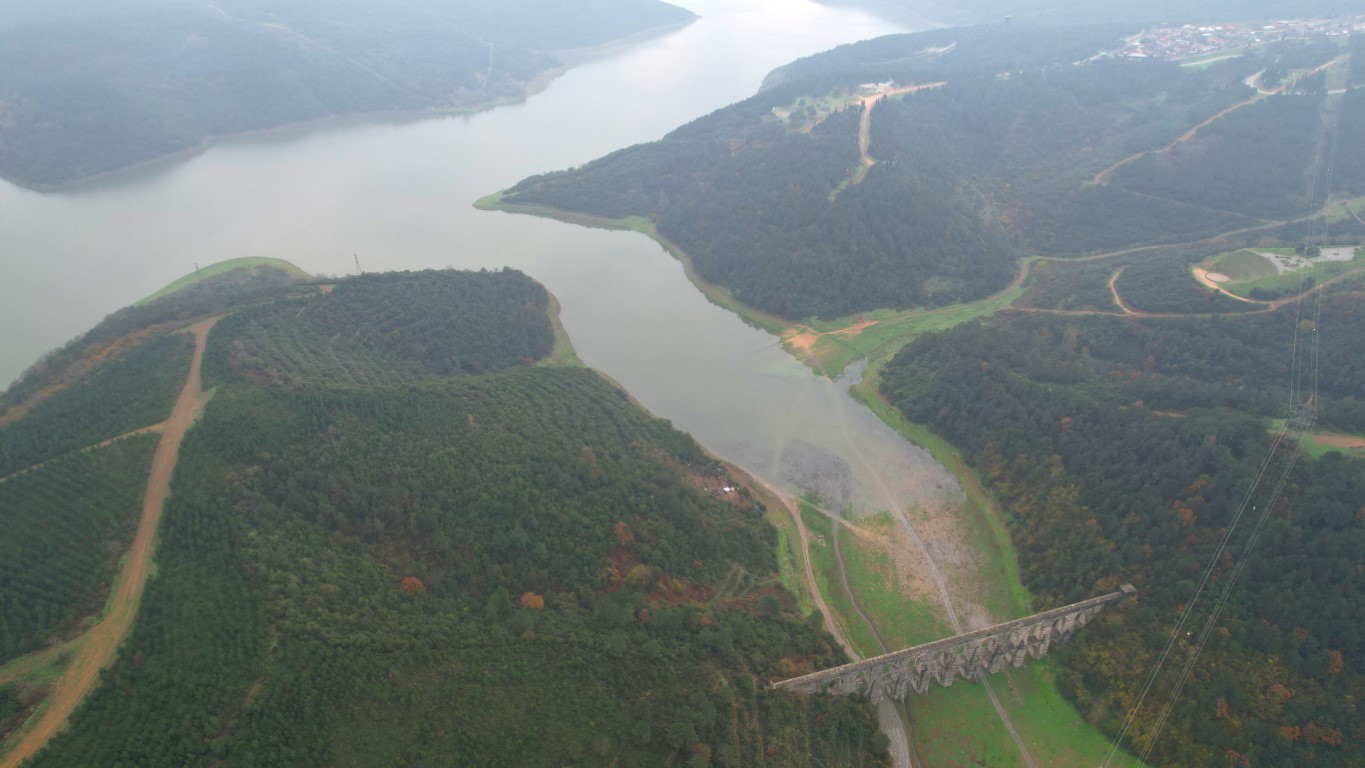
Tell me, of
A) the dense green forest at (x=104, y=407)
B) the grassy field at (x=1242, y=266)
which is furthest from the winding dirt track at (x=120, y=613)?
the grassy field at (x=1242, y=266)

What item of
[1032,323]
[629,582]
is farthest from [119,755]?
[1032,323]

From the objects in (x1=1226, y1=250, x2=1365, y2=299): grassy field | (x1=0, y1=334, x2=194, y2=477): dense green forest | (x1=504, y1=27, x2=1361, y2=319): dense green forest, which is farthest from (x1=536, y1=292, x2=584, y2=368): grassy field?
(x1=1226, y1=250, x2=1365, y2=299): grassy field

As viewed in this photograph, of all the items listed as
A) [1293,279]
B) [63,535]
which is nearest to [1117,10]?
[1293,279]

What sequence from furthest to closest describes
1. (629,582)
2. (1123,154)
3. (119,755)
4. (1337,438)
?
(1123,154)
(1337,438)
(629,582)
(119,755)

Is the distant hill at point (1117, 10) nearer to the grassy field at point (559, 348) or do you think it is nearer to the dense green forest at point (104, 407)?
the grassy field at point (559, 348)

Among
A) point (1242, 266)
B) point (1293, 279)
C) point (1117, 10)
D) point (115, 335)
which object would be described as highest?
point (1117, 10)

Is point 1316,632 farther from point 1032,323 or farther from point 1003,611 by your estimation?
point 1032,323

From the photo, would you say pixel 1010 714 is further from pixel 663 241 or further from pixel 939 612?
pixel 663 241
